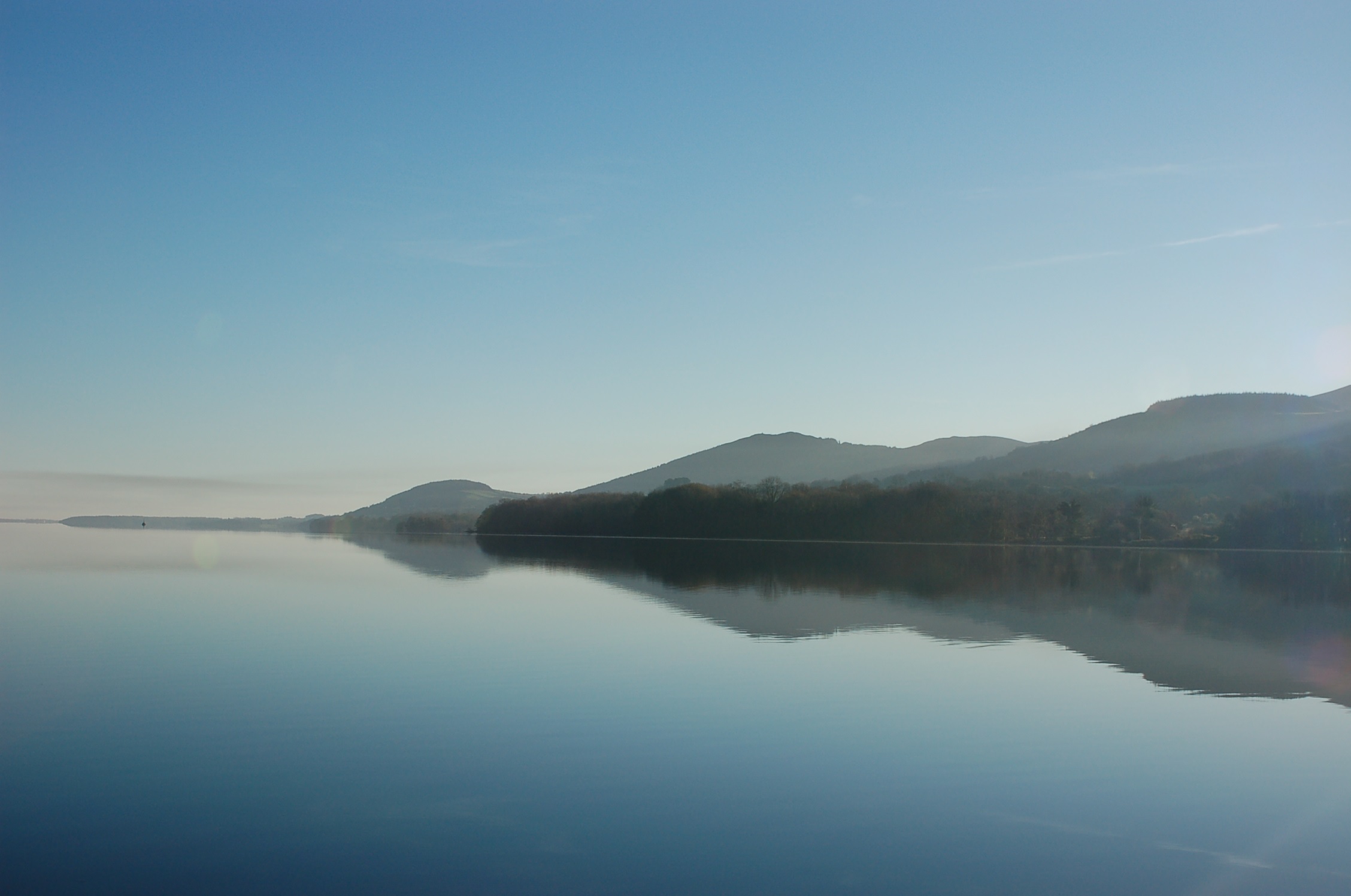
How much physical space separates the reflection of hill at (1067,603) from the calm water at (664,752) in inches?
12.0

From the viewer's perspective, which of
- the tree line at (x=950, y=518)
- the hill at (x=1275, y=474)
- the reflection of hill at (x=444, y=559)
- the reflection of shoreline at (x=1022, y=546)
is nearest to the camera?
the reflection of hill at (x=444, y=559)

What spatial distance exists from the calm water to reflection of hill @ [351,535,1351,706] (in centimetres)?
30

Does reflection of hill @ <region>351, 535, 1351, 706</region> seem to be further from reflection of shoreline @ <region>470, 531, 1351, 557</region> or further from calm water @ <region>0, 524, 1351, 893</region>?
reflection of shoreline @ <region>470, 531, 1351, 557</region>

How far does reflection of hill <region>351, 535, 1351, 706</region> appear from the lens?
22.0 metres

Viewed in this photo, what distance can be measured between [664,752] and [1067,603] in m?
27.5

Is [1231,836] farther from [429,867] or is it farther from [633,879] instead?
[429,867]

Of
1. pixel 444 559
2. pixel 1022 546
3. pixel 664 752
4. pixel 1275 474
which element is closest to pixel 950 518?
pixel 1022 546

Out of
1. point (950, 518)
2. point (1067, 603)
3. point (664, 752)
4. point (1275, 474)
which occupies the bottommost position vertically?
point (1067, 603)

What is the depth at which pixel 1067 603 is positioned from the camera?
3600 centimetres

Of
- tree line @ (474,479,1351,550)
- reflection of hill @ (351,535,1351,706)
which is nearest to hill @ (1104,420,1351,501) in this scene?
tree line @ (474,479,1351,550)

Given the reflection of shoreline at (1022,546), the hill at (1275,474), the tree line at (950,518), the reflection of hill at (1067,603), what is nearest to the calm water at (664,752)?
the reflection of hill at (1067,603)

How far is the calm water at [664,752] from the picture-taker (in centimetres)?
899

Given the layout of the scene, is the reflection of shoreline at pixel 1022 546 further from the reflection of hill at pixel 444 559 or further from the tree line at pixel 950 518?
the reflection of hill at pixel 444 559

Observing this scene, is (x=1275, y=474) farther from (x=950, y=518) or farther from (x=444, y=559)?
(x=444, y=559)
